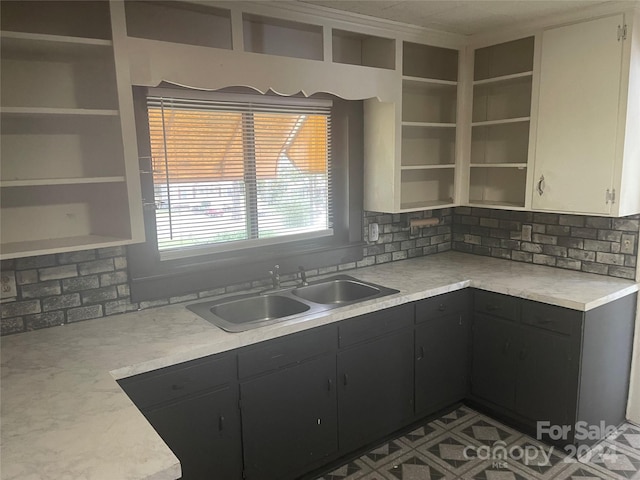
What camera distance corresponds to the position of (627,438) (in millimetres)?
2709

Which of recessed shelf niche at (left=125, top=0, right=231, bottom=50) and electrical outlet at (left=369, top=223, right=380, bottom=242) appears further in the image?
electrical outlet at (left=369, top=223, right=380, bottom=242)

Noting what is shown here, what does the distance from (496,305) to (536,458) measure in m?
0.83

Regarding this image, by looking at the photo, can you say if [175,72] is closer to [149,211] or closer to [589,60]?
[149,211]

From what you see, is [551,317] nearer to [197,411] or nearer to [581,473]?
[581,473]

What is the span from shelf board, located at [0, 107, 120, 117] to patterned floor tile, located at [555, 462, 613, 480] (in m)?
2.72

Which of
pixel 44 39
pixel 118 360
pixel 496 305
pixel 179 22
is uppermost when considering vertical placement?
pixel 179 22

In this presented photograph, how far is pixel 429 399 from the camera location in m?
2.86

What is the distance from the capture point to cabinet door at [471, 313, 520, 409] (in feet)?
9.12

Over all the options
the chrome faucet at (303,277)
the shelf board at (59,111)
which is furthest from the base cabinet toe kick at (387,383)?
the shelf board at (59,111)

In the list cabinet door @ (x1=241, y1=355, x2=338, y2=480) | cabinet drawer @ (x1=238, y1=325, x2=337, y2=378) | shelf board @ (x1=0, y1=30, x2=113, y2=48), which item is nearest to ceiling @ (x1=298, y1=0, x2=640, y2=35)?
shelf board @ (x1=0, y1=30, x2=113, y2=48)

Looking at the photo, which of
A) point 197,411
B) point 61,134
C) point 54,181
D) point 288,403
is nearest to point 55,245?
point 54,181

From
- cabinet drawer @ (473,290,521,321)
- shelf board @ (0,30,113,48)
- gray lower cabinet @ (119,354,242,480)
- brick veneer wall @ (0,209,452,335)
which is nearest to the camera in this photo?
shelf board @ (0,30,113,48)

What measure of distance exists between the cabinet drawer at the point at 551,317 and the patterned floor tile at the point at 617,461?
709 mm

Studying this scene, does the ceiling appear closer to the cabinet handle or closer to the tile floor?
the cabinet handle
